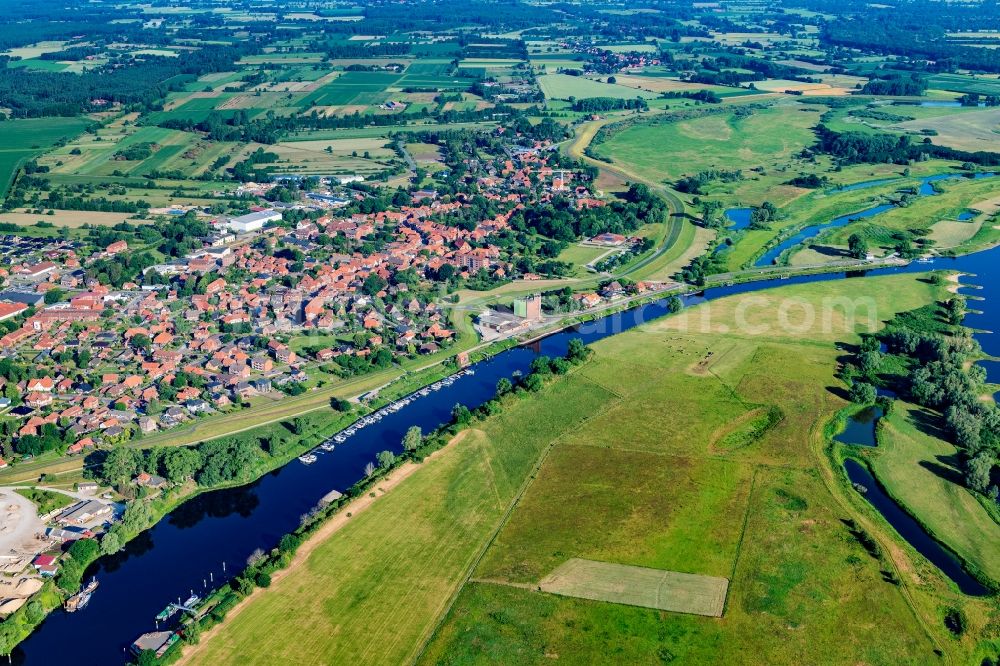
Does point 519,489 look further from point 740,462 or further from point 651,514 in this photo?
point 740,462

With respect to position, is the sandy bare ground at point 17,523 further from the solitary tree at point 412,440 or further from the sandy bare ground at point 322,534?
the solitary tree at point 412,440

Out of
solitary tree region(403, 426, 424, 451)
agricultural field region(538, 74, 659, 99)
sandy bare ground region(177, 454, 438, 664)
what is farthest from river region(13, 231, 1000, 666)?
agricultural field region(538, 74, 659, 99)

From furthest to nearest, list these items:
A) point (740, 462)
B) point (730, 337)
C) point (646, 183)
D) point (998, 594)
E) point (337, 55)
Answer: point (337, 55), point (646, 183), point (730, 337), point (740, 462), point (998, 594)

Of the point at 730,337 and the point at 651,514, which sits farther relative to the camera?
the point at 730,337

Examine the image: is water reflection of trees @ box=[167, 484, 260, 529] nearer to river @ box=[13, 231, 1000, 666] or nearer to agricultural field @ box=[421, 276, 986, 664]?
river @ box=[13, 231, 1000, 666]

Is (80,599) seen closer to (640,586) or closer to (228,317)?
(640,586)

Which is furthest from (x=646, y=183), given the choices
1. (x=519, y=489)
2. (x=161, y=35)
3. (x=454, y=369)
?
(x=161, y=35)
